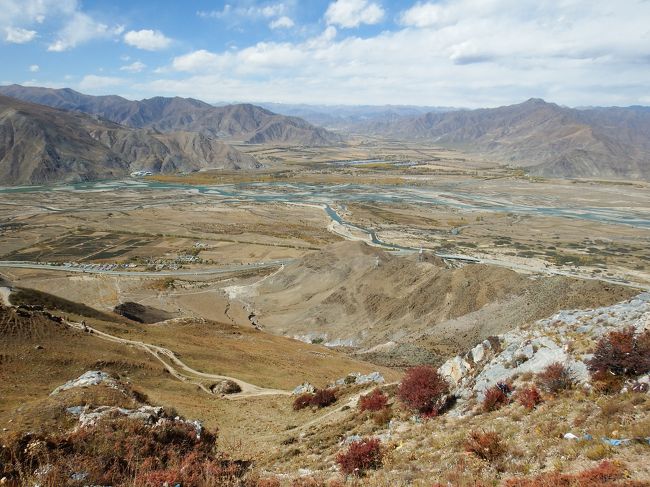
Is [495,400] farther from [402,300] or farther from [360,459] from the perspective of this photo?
[402,300]

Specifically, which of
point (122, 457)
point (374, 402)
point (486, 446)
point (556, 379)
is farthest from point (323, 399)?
point (486, 446)

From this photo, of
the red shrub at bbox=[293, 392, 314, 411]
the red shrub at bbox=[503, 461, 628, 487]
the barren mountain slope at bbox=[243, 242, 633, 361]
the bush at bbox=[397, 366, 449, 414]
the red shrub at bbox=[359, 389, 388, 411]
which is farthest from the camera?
the barren mountain slope at bbox=[243, 242, 633, 361]

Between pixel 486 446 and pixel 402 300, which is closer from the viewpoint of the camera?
pixel 486 446

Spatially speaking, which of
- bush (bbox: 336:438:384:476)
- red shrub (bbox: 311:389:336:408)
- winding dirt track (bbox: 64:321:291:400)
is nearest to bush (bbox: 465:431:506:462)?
bush (bbox: 336:438:384:476)

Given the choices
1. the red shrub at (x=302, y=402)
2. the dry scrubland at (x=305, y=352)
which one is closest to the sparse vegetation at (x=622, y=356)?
the dry scrubland at (x=305, y=352)

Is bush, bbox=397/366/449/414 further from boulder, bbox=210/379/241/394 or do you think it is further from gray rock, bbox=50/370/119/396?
boulder, bbox=210/379/241/394

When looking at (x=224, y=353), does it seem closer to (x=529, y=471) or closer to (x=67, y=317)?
(x=67, y=317)
